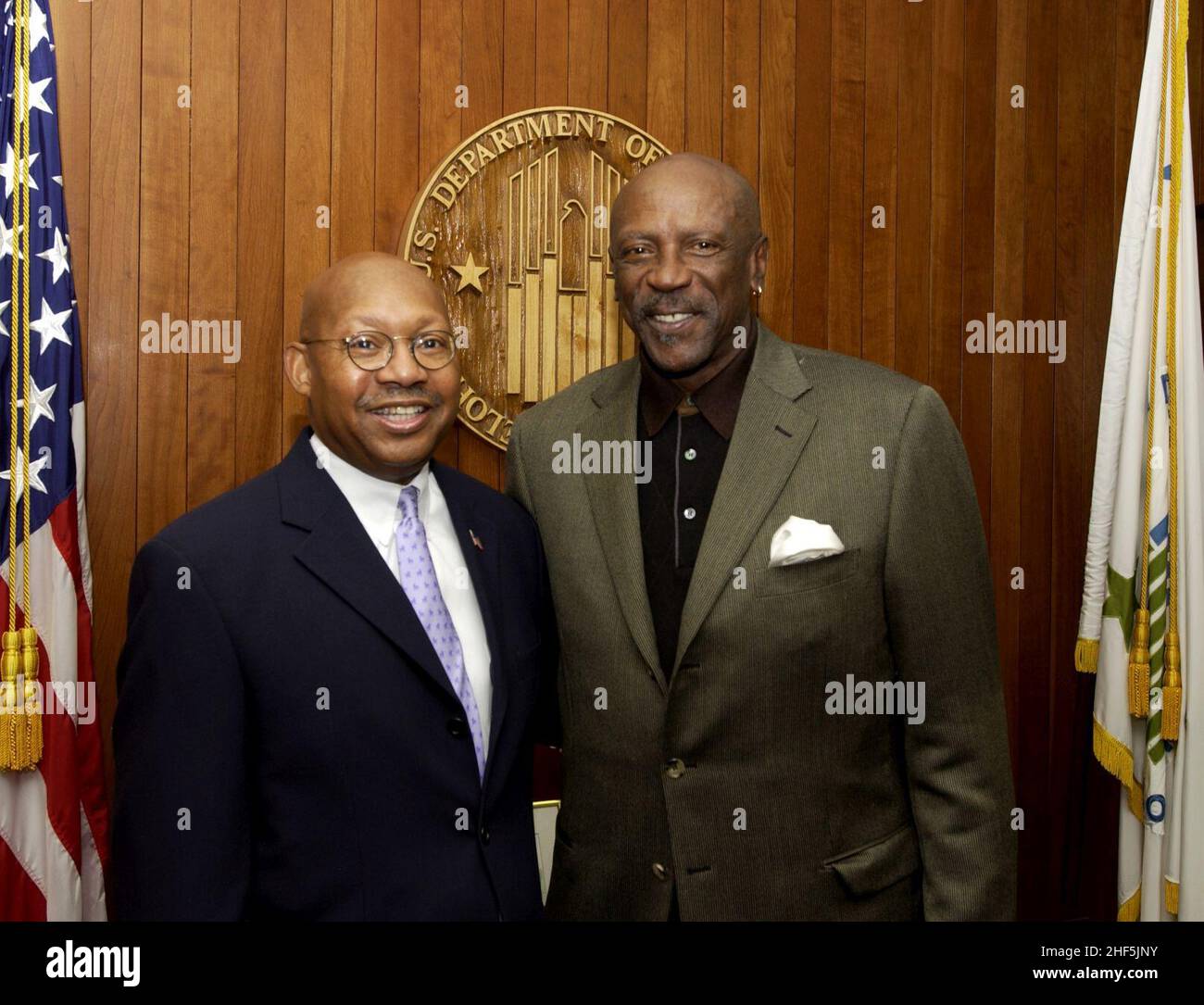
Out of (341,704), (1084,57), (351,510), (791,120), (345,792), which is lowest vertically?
(345,792)

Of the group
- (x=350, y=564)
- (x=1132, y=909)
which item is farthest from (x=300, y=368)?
(x=1132, y=909)

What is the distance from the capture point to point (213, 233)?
261cm

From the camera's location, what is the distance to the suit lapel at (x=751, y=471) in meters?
1.86

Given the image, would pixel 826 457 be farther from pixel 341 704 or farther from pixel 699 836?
pixel 341 704

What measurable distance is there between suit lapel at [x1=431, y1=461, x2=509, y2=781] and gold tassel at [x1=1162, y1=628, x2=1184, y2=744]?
67.4 inches

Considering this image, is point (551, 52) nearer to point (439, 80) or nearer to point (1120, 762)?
point (439, 80)

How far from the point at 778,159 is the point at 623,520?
57.7 inches

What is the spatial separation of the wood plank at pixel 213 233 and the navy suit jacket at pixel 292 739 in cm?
93

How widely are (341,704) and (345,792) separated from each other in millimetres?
132

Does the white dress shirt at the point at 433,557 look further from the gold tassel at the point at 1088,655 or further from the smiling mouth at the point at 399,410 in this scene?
the gold tassel at the point at 1088,655

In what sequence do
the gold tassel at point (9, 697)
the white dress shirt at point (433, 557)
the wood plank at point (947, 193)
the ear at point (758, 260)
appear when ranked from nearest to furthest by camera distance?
the white dress shirt at point (433, 557), the ear at point (758, 260), the gold tassel at point (9, 697), the wood plank at point (947, 193)

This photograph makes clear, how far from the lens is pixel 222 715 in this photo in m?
1.59

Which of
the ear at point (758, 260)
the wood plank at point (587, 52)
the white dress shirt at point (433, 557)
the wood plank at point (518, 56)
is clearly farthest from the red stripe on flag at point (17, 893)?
the wood plank at point (587, 52)
